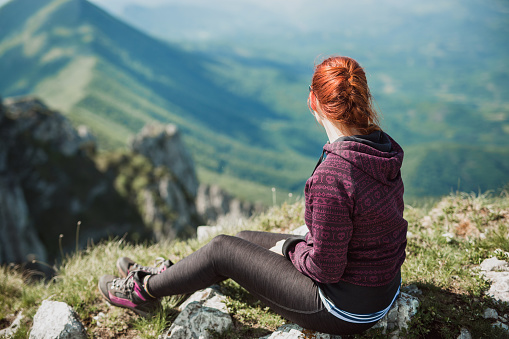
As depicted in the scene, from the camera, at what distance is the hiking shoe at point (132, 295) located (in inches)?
175

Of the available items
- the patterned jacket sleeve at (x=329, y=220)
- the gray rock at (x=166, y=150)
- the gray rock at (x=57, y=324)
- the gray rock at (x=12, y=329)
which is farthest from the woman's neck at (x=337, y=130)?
the gray rock at (x=166, y=150)

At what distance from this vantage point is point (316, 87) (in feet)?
10.6

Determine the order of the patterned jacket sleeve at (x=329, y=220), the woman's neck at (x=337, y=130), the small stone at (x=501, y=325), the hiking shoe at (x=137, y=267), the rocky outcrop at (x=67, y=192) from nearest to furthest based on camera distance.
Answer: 1. the patterned jacket sleeve at (x=329, y=220)
2. the woman's neck at (x=337, y=130)
3. the small stone at (x=501, y=325)
4. the hiking shoe at (x=137, y=267)
5. the rocky outcrop at (x=67, y=192)

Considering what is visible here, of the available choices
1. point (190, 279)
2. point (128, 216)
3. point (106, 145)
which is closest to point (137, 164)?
point (128, 216)

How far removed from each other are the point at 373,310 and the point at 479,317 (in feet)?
4.67

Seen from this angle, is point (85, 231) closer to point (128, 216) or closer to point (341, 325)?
point (128, 216)

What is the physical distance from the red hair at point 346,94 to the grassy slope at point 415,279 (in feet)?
7.27

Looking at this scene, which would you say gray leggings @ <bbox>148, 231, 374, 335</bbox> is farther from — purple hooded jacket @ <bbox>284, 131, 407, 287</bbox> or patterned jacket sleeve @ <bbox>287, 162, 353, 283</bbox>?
patterned jacket sleeve @ <bbox>287, 162, 353, 283</bbox>

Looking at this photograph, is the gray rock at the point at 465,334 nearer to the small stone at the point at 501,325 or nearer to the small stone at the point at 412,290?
the small stone at the point at 501,325

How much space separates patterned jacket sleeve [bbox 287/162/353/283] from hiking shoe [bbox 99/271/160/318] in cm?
237

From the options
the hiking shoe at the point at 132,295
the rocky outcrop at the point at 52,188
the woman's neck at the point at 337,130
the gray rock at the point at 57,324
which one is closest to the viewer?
the woman's neck at the point at 337,130

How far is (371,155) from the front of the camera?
9.92 feet

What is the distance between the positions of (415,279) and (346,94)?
282 centimetres

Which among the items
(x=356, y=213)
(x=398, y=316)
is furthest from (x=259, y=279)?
(x=398, y=316)
